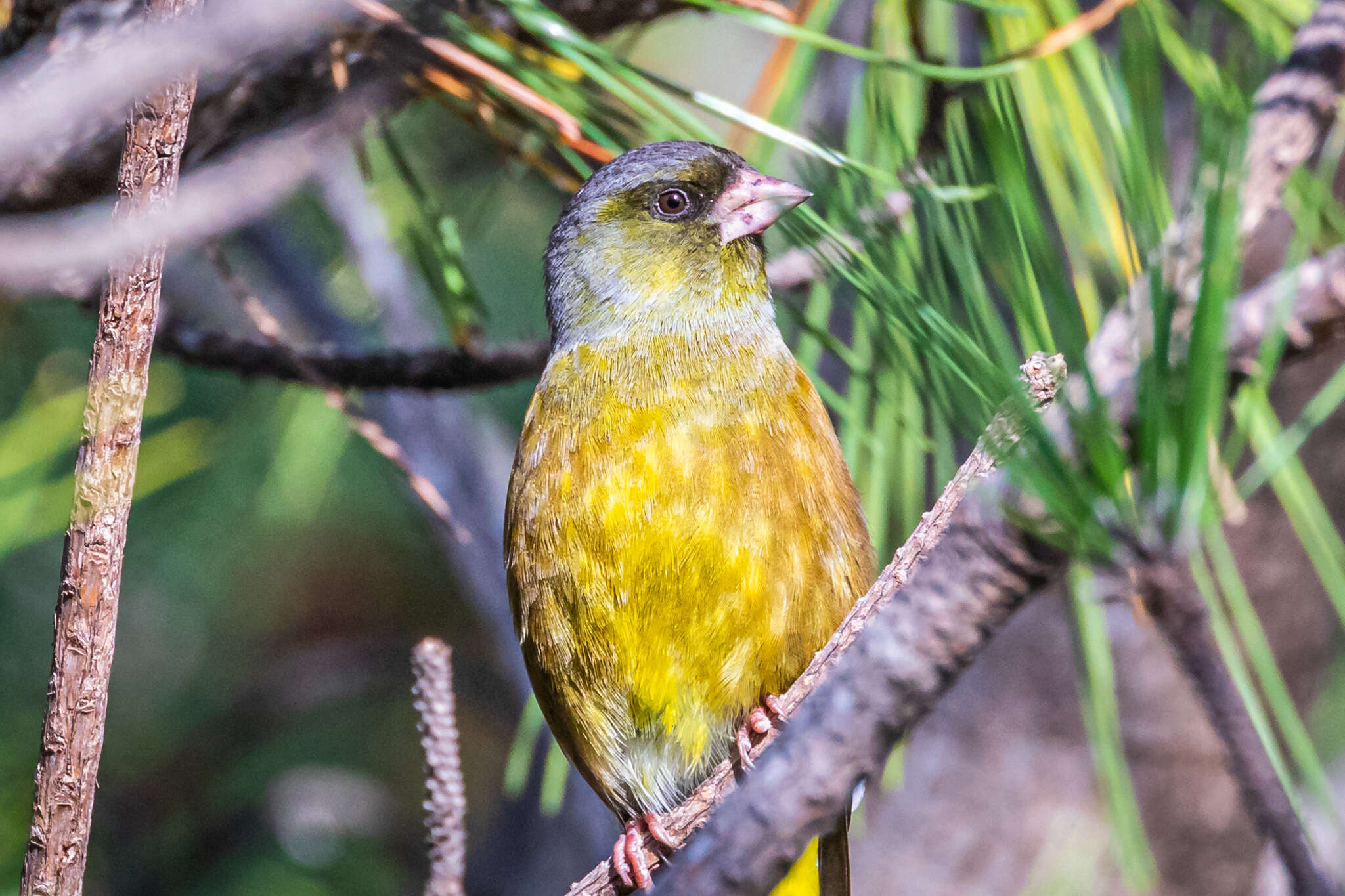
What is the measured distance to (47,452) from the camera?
2316 millimetres

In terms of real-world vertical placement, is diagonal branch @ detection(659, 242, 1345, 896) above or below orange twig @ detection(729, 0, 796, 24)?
below

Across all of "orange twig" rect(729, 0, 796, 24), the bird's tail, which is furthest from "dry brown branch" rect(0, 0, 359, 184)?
the bird's tail

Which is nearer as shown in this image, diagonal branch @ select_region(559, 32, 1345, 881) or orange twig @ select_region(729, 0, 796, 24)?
diagonal branch @ select_region(559, 32, 1345, 881)

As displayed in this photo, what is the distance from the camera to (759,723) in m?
1.30

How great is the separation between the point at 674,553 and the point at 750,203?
0.51 meters

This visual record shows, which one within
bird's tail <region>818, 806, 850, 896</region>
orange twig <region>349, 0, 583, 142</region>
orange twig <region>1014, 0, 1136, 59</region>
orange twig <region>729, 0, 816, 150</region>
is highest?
orange twig <region>1014, 0, 1136, 59</region>

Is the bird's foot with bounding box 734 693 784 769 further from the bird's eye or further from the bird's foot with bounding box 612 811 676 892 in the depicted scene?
the bird's eye

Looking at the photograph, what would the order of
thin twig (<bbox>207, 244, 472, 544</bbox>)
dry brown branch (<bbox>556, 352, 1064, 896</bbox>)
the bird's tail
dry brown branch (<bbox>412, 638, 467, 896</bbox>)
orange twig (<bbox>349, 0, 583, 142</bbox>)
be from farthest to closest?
thin twig (<bbox>207, 244, 472, 544</bbox>), the bird's tail, orange twig (<bbox>349, 0, 583, 142</bbox>), dry brown branch (<bbox>412, 638, 467, 896</bbox>), dry brown branch (<bbox>556, 352, 1064, 896</bbox>)

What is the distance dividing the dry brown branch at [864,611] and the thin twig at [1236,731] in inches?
4.8

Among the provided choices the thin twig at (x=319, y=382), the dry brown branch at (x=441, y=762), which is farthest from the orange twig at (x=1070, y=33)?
the thin twig at (x=319, y=382)

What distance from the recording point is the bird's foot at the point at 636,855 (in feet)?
4.22

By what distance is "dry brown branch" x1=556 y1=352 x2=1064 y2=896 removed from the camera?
739mm

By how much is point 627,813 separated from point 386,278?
1545mm

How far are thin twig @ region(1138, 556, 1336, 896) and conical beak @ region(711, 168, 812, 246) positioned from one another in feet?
3.27
